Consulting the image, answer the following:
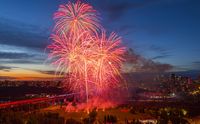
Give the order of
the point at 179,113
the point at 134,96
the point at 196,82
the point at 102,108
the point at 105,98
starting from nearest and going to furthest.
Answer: the point at 179,113, the point at 102,108, the point at 105,98, the point at 134,96, the point at 196,82

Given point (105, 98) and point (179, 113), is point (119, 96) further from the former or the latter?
point (179, 113)

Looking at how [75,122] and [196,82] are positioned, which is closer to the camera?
[75,122]

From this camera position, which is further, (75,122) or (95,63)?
(75,122)

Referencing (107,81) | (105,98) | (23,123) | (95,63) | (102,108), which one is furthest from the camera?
(105,98)

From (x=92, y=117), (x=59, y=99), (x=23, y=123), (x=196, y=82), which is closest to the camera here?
(x=23, y=123)

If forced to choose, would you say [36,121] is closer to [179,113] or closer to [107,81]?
[107,81]

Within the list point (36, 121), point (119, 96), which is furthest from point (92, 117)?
point (119, 96)

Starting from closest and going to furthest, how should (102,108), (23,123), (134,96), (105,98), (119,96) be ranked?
1. (23,123)
2. (102,108)
3. (105,98)
4. (119,96)
5. (134,96)

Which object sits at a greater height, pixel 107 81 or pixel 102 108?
pixel 107 81

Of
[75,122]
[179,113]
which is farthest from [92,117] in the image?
[179,113]
